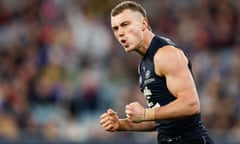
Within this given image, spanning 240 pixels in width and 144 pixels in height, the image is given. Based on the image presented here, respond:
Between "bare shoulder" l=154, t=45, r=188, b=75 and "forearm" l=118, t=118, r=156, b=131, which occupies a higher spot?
"bare shoulder" l=154, t=45, r=188, b=75

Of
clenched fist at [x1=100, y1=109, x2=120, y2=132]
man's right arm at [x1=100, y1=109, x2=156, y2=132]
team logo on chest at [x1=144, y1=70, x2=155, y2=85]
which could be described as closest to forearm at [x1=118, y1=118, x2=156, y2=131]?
man's right arm at [x1=100, y1=109, x2=156, y2=132]

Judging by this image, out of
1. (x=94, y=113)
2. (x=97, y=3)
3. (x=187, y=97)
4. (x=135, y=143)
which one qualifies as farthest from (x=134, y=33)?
(x=97, y=3)

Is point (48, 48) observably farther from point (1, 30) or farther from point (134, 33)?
point (134, 33)

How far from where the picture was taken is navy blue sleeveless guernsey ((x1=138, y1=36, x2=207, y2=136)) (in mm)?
6789

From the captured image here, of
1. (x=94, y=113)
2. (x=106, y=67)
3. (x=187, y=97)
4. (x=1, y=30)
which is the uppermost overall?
(x=1, y=30)

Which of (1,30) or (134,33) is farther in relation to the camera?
(1,30)

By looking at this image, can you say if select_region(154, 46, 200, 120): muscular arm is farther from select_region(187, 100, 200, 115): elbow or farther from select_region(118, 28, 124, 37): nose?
select_region(118, 28, 124, 37): nose

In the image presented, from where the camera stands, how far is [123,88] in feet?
42.2

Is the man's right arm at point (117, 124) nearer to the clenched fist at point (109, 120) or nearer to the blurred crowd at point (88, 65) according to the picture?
the clenched fist at point (109, 120)

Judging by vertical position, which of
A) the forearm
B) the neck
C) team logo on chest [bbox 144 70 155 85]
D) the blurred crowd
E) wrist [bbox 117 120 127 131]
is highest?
the blurred crowd

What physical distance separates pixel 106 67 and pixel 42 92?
3.98 feet

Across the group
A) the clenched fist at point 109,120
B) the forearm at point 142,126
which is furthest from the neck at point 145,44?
the forearm at point 142,126

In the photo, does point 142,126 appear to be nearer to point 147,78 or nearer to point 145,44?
point 147,78

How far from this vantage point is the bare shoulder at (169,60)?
6.54 metres
